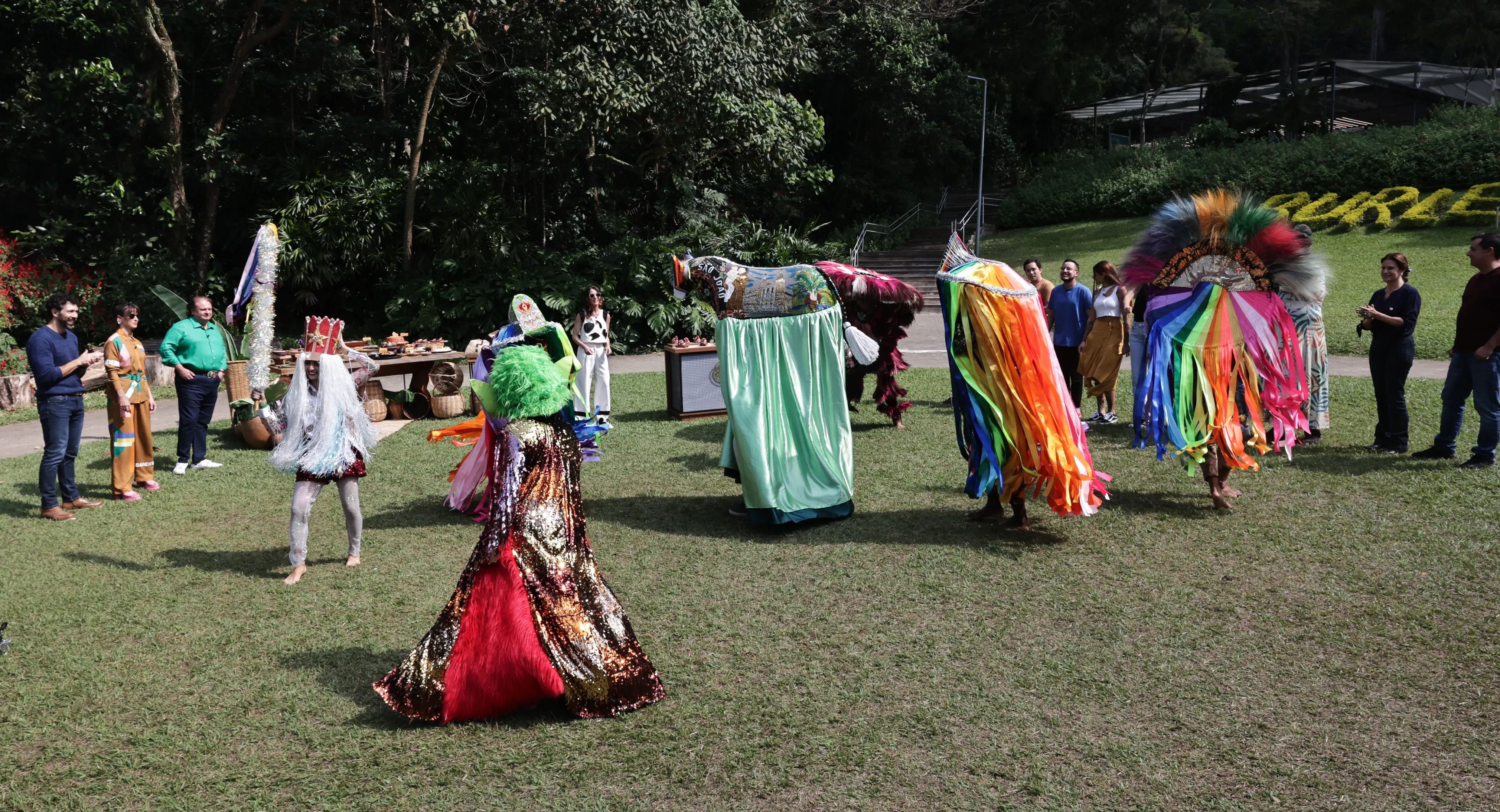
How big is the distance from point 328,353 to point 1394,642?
19.8 ft

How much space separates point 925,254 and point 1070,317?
20082 millimetres

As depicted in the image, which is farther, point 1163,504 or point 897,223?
point 897,223

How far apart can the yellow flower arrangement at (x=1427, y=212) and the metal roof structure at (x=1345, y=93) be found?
9010 millimetres

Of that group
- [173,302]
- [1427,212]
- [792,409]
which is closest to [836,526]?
[792,409]

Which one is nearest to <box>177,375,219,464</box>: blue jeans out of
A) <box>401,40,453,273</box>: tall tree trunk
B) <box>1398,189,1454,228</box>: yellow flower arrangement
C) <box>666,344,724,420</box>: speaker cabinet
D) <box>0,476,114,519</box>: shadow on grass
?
<box>0,476,114,519</box>: shadow on grass

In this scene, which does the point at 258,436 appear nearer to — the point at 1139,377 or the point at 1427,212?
the point at 1139,377

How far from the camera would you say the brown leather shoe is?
791cm

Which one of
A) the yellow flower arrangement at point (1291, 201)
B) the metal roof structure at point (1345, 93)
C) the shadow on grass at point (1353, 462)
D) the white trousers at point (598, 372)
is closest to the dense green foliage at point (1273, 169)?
the yellow flower arrangement at point (1291, 201)

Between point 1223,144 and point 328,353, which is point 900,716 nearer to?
point 328,353

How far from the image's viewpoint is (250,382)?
19.1ft

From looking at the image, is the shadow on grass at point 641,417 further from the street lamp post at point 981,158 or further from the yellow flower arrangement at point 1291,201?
the yellow flower arrangement at point 1291,201

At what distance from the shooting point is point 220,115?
18203 mm

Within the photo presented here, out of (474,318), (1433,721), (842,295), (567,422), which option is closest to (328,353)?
(567,422)

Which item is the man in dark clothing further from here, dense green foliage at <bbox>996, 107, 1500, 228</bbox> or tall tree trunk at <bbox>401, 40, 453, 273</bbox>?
dense green foliage at <bbox>996, 107, 1500, 228</bbox>
